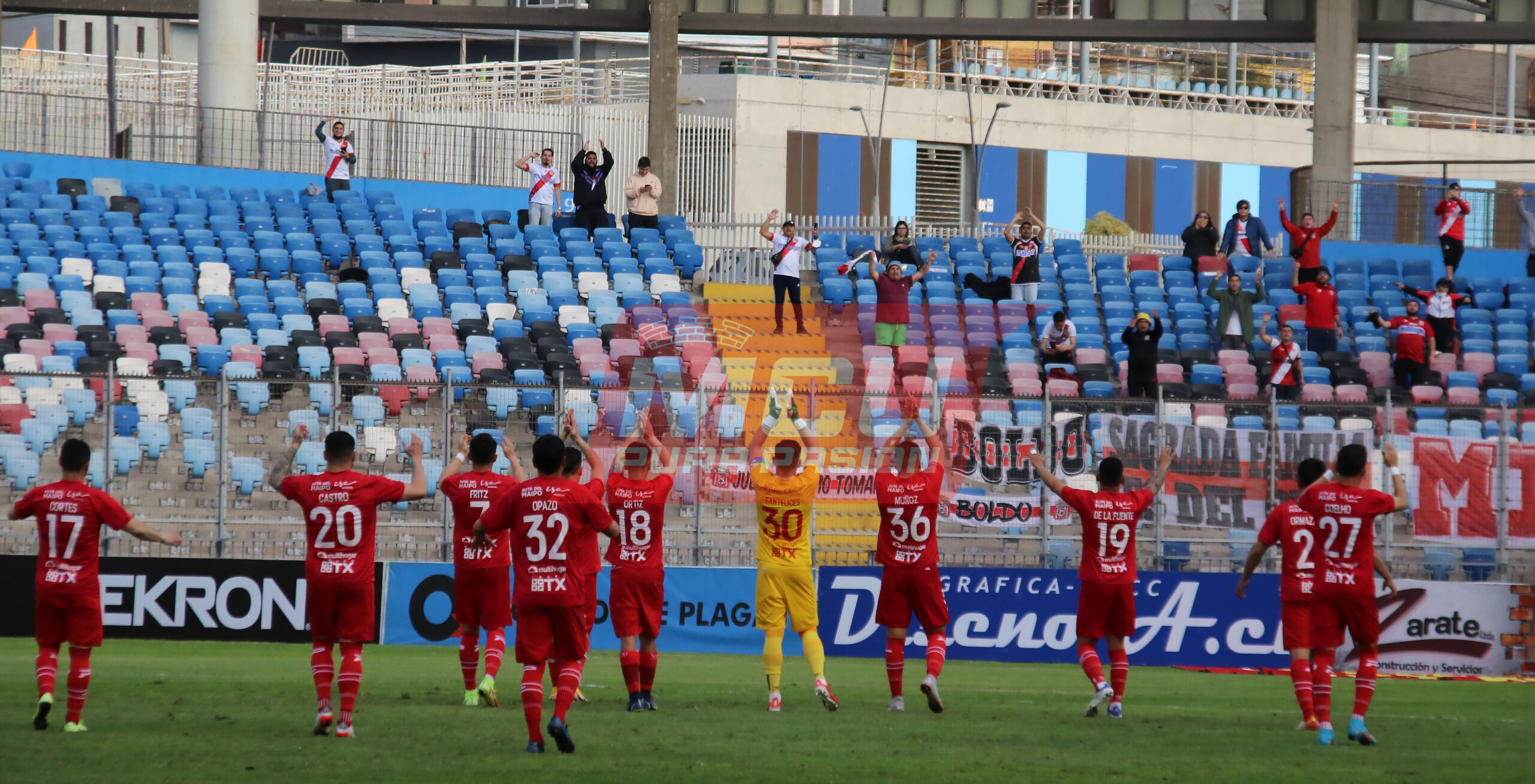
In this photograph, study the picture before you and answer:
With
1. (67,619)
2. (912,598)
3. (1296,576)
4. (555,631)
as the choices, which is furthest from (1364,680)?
(67,619)

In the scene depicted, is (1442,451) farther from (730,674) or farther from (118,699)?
(118,699)

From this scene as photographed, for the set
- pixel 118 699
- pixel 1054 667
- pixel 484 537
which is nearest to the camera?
pixel 484 537

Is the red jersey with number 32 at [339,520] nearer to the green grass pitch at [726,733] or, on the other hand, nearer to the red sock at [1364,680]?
the green grass pitch at [726,733]

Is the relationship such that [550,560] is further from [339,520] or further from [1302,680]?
[1302,680]

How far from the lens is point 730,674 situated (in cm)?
1384

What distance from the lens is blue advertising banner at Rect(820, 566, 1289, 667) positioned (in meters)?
16.2

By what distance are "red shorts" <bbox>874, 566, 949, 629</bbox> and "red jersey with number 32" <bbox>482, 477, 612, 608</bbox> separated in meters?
2.87

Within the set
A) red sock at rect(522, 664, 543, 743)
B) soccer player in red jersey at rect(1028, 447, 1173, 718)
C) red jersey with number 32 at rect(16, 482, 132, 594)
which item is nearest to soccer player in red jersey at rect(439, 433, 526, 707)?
red sock at rect(522, 664, 543, 743)

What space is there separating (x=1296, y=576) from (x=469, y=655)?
5.63 meters

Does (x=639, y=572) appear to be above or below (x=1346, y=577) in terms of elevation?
below

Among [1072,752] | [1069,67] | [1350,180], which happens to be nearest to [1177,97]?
[1069,67]

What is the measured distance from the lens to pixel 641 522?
11.1 metres

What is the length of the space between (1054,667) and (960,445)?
2430 millimetres

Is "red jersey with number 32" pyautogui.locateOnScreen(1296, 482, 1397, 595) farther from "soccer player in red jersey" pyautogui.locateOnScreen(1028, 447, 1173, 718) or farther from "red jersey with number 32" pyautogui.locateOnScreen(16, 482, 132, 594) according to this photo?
"red jersey with number 32" pyautogui.locateOnScreen(16, 482, 132, 594)
